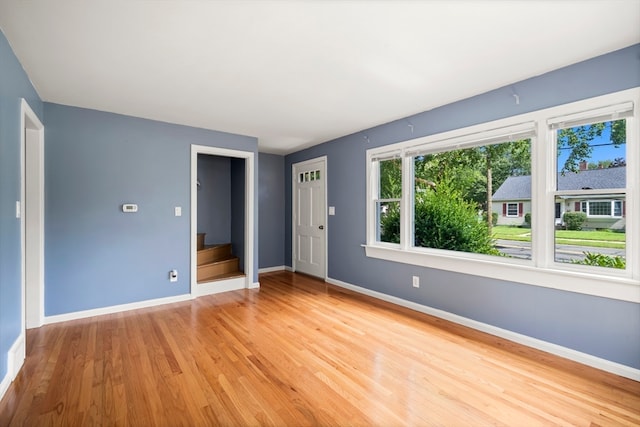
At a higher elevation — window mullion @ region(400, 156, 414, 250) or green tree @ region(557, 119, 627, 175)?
green tree @ region(557, 119, 627, 175)

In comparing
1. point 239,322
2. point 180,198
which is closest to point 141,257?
point 180,198

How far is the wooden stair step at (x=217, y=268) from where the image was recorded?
4.59m

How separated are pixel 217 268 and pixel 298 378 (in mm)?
3008

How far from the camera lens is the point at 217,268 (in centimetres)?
480

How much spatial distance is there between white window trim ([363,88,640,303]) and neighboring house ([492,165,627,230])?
0.23 ft

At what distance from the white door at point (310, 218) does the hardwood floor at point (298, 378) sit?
208cm

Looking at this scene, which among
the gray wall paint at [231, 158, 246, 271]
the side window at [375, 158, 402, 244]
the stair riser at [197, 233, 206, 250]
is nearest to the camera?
the side window at [375, 158, 402, 244]

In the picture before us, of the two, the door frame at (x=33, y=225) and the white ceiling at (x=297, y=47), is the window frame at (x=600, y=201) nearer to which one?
the white ceiling at (x=297, y=47)

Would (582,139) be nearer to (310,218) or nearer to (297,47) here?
(297,47)

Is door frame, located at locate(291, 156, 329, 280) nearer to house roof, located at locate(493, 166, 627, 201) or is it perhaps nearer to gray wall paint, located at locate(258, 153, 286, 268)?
gray wall paint, located at locate(258, 153, 286, 268)

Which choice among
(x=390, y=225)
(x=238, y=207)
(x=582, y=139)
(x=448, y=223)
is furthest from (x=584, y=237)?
(x=238, y=207)

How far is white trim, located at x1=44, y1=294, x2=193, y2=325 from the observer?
3.30m

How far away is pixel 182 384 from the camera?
2.11m

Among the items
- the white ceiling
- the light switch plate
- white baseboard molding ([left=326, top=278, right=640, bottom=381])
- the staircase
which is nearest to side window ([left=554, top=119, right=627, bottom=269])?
the white ceiling
